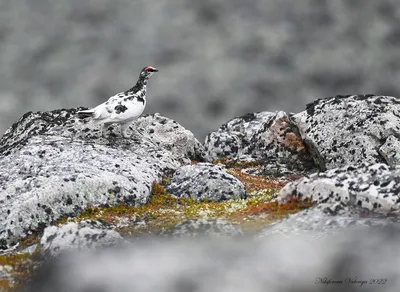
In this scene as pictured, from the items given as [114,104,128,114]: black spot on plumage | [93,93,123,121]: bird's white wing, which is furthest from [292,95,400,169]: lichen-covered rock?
[93,93,123,121]: bird's white wing

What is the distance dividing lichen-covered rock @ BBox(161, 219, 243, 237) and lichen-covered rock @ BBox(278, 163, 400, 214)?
250 cm

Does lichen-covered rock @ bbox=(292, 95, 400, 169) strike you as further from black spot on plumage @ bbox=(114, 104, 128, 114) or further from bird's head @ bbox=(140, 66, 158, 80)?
black spot on plumage @ bbox=(114, 104, 128, 114)

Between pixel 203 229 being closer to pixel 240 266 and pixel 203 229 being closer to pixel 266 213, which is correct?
pixel 240 266

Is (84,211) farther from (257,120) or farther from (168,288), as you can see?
(257,120)

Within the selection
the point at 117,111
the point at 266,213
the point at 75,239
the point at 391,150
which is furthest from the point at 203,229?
the point at 391,150

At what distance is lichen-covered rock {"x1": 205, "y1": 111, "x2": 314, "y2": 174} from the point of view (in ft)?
102

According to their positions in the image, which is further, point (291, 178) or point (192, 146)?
point (192, 146)

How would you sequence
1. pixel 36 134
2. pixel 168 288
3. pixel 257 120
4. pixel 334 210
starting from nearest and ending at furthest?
pixel 168 288 → pixel 334 210 → pixel 36 134 → pixel 257 120

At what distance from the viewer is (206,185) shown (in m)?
23.9

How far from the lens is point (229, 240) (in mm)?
15930

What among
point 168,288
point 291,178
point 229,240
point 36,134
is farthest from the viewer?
point 291,178

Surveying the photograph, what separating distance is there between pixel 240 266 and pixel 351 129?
1538 centimetres

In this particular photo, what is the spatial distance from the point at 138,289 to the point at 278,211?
5957 millimetres

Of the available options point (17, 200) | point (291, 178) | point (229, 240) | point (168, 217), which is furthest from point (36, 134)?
point (229, 240)
